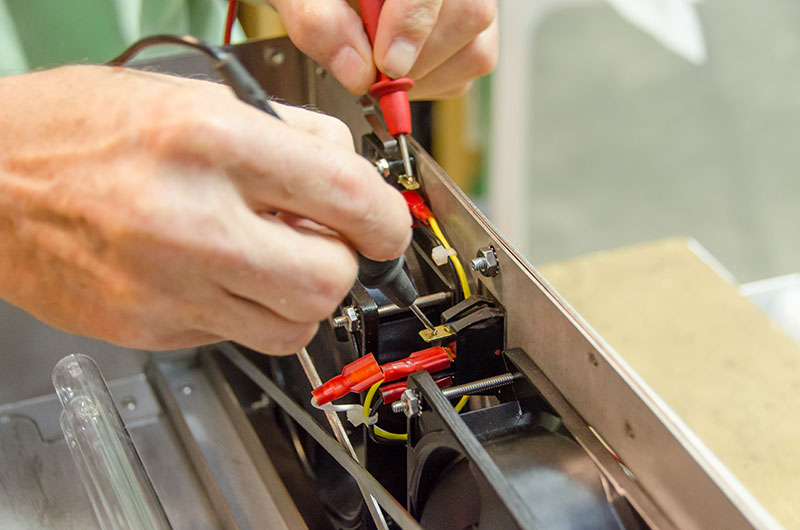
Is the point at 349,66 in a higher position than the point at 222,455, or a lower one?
higher

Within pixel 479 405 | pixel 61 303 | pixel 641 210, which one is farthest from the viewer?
pixel 641 210

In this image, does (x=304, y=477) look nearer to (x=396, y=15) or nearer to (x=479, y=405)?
(x=479, y=405)

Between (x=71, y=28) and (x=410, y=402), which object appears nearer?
(x=410, y=402)

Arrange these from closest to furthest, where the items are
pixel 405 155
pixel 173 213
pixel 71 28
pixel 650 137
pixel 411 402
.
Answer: pixel 173 213
pixel 411 402
pixel 405 155
pixel 71 28
pixel 650 137

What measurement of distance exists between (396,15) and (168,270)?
0.39 m

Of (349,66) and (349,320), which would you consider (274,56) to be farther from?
(349,320)

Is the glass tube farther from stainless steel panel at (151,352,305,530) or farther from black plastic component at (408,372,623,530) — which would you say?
black plastic component at (408,372,623,530)

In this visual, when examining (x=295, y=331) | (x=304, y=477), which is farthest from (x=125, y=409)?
(x=295, y=331)

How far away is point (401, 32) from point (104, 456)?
46 centimetres

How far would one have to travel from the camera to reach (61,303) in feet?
1.70

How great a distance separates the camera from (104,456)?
64 centimetres

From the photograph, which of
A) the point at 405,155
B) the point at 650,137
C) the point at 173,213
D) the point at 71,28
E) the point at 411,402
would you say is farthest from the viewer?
the point at 650,137

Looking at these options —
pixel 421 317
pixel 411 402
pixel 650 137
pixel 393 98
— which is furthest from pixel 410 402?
pixel 650 137

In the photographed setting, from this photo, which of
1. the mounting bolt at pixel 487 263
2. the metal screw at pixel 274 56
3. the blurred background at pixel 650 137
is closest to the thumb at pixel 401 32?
the metal screw at pixel 274 56
